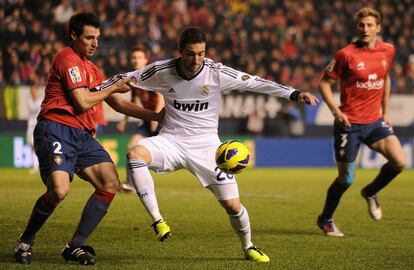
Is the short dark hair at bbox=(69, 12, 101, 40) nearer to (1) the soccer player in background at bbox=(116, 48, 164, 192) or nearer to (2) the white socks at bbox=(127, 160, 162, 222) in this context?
(2) the white socks at bbox=(127, 160, 162, 222)

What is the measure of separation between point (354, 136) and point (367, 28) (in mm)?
1269

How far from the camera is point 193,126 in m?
8.06

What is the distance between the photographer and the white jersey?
7973mm

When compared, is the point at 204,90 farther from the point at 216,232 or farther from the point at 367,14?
the point at 367,14

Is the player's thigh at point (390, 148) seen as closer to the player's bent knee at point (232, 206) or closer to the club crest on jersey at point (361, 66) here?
the club crest on jersey at point (361, 66)

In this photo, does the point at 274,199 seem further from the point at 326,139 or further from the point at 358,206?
the point at 326,139

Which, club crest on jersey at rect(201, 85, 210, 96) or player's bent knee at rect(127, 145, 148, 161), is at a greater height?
club crest on jersey at rect(201, 85, 210, 96)

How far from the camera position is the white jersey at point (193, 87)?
26.2ft

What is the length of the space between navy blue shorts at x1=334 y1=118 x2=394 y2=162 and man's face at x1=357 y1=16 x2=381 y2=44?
98cm

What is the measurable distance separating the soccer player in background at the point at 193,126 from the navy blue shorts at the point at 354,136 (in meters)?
2.51

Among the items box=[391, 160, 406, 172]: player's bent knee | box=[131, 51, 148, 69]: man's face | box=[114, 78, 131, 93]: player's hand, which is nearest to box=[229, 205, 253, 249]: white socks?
box=[114, 78, 131, 93]: player's hand

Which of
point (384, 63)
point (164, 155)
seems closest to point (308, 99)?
point (164, 155)

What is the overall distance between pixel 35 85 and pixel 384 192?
9141mm

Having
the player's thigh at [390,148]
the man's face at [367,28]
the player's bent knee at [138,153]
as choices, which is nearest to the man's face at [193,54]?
the player's bent knee at [138,153]
